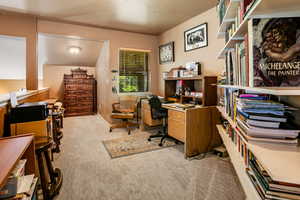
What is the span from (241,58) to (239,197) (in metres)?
1.39

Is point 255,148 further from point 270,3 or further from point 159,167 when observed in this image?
point 159,167

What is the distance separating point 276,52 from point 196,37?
2484mm

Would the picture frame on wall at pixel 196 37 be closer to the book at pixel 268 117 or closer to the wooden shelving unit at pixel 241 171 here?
the wooden shelving unit at pixel 241 171

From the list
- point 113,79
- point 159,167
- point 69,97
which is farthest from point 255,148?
point 69,97

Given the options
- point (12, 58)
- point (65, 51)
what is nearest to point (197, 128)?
point (65, 51)

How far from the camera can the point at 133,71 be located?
14.5 feet

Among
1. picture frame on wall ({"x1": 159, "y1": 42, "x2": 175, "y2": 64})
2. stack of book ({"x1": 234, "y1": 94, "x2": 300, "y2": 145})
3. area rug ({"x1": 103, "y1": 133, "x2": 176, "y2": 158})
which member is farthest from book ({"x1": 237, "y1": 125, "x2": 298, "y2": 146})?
picture frame on wall ({"x1": 159, "y1": 42, "x2": 175, "y2": 64})

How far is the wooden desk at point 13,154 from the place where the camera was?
84 cm

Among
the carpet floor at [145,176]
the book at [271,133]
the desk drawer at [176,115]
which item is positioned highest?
the book at [271,133]

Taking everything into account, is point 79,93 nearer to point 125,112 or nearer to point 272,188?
point 125,112

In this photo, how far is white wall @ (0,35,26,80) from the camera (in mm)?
4074

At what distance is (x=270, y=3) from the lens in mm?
764

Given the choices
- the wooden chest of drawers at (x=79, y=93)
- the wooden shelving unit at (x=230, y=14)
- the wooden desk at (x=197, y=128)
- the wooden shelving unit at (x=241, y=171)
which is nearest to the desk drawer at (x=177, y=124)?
the wooden desk at (x=197, y=128)

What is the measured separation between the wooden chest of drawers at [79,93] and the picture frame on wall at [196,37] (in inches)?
160
